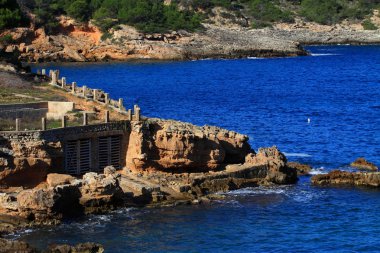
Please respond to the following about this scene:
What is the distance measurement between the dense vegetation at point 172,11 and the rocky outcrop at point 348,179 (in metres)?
29.1

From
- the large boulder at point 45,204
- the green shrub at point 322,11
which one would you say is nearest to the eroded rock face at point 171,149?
the large boulder at point 45,204

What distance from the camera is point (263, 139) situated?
58.5 metres

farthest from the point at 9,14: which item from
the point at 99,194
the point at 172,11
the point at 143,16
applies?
the point at 172,11

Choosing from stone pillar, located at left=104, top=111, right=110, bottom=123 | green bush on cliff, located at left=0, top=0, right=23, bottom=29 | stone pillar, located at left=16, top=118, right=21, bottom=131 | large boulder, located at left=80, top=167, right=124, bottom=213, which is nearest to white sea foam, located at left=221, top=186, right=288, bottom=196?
large boulder, located at left=80, top=167, right=124, bottom=213

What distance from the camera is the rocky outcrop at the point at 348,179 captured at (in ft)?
148

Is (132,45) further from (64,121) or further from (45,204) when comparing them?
(45,204)

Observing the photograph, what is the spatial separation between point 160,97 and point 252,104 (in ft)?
29.3

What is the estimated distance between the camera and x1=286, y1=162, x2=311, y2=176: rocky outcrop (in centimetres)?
4820

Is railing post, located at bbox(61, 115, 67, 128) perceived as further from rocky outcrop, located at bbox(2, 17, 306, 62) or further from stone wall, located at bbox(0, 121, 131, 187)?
rocky outcrop, located at bbox(2, 17, 306, 62)

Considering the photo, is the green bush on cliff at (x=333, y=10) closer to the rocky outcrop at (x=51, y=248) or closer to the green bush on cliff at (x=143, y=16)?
the green bush on cliff at (x=143, y=16)

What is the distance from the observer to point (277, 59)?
439ft

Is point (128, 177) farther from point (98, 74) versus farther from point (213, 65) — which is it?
point (213, 65)

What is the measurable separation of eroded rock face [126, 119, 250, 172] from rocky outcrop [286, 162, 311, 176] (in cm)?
447

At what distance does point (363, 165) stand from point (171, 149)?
11.1m
